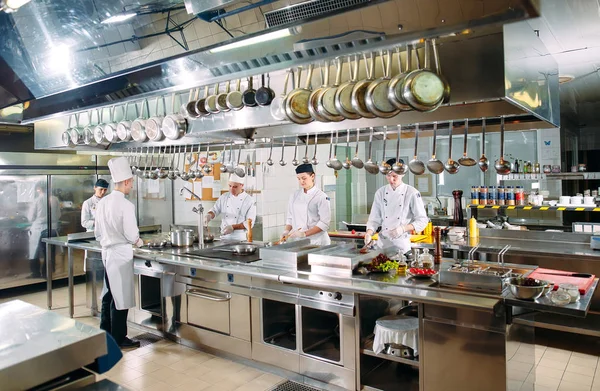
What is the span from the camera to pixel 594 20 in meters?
3.21

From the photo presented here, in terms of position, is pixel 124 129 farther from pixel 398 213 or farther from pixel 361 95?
pixel 398 213

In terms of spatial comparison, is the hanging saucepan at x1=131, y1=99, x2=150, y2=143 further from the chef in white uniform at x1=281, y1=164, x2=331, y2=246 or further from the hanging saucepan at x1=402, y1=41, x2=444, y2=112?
the hanging saucepan at x1=402, y1=41, x2=444, y2=112

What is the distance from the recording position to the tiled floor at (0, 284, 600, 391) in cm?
320

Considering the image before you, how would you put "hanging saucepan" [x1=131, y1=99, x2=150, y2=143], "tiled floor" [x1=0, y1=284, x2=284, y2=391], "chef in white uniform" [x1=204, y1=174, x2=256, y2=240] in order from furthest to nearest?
"chef in white uniform" [x1=204, y1=174, x2=256, y2=240] < "hanging saucepan" [x1=131, y1=99, x2=150, y2=143] < "tiled floor" [x1=0, y1=284, x2=284, y2=391]

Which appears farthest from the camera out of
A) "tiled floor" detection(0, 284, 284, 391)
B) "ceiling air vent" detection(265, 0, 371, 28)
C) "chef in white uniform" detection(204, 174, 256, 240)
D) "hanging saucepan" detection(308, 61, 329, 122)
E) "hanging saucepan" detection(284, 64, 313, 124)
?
"chef in white uniform" detection(204, 174, 256, 240)

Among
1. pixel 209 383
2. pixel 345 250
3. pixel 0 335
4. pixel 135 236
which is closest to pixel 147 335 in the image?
pixel 135 236

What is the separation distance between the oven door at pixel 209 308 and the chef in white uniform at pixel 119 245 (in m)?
0.63

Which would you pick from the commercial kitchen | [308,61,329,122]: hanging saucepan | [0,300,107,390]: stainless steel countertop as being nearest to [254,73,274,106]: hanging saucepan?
the commercial kitchen

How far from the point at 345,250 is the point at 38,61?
2543mm

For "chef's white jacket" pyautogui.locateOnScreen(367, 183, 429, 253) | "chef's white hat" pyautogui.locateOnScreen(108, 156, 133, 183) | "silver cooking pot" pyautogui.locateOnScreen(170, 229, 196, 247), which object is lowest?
"silver cooking pot" pyautogui.locateOnScreen(170, 229, 196, 247)

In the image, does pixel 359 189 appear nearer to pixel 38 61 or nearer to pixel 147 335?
pixel 147 335

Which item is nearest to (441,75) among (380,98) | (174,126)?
(380,98)

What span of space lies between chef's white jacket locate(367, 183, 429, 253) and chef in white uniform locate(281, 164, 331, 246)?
20.5 inches

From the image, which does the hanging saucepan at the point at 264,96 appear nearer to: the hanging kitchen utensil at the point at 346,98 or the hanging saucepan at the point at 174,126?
the hanging kitchen utensil at the point at 346,98
